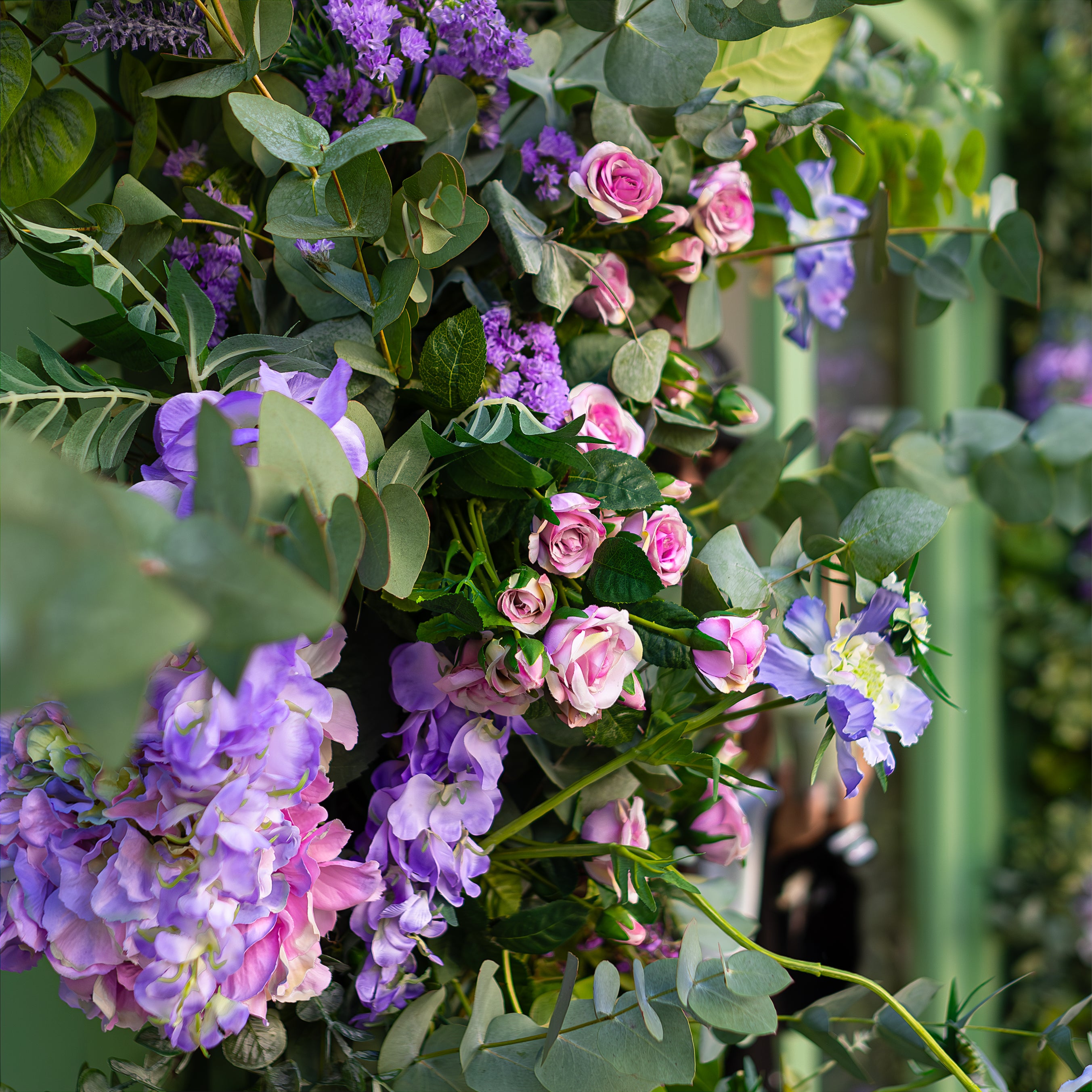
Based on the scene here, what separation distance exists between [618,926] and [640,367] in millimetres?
252

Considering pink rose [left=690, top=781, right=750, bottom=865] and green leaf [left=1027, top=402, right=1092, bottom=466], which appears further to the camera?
green leaf [left=1027, top=402, right=1092, bottom=466]

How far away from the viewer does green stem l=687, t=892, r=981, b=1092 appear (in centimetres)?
33

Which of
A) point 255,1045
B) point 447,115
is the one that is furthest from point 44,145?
point 255,1045

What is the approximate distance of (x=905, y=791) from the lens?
1.31 meters

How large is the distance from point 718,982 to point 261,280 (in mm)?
350

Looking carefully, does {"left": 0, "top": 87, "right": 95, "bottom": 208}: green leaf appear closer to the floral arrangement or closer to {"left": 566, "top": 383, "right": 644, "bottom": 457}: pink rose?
the floral arrangement

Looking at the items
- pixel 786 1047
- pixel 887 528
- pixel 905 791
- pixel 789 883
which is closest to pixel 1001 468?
pixel 887 528

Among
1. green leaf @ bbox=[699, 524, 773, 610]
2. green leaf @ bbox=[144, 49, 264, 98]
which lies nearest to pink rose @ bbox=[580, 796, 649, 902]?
green leaf @ bbox=[699, 524, 773, 610]

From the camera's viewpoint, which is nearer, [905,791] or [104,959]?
[104,959]

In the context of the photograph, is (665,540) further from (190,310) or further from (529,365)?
(190,310)

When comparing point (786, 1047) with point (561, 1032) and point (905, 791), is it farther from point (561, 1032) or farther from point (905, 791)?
point (561, 1032)

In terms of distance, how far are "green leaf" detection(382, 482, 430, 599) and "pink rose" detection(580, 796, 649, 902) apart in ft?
0.52

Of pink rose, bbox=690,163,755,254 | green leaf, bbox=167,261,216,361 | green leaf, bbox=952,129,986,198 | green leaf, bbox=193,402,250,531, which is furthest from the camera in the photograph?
green leaf, bbox=952,129,986,198

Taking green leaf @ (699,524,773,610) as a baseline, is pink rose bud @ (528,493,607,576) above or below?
above
